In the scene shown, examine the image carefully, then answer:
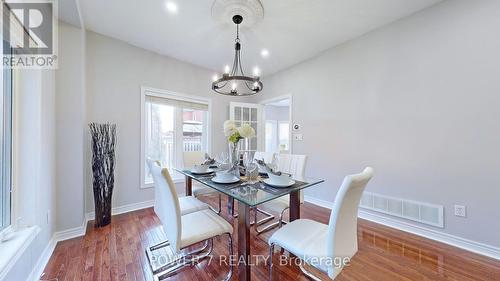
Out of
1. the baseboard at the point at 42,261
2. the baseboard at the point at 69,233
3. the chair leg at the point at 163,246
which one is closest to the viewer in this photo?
the baseboard at the point at 42,261

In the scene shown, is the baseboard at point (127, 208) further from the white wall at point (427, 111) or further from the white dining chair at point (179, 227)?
the white wall at point (427, 111)

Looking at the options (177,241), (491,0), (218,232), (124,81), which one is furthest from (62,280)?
(491,0)

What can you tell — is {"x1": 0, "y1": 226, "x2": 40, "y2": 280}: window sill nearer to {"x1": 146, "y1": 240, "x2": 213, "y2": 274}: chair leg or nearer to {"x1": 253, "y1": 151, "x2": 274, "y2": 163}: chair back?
{"x1": 146, "y1": 240, "x2": 213, "y2": 274}: chair leg

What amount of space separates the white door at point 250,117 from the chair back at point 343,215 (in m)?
3.03

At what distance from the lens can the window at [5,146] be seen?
1325 mm

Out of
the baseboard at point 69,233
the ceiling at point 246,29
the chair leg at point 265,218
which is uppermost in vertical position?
the ceiling at point 246,29

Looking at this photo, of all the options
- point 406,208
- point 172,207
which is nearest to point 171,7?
point 172,207

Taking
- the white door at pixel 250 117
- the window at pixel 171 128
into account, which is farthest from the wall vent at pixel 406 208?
the window at pixel 171 128

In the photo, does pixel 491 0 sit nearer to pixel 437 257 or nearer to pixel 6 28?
pixel 437 257

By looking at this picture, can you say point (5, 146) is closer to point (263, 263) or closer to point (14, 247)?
point (14, 247)

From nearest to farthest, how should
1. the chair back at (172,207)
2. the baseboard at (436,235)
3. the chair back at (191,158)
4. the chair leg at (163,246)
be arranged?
the chair back at (172,207), the chair leg at (163,246), the baseboard at (436,235), the chair back at (191,158)

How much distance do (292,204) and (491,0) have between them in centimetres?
285

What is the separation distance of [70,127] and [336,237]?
9.47 feet

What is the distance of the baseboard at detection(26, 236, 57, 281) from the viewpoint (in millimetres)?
1467
